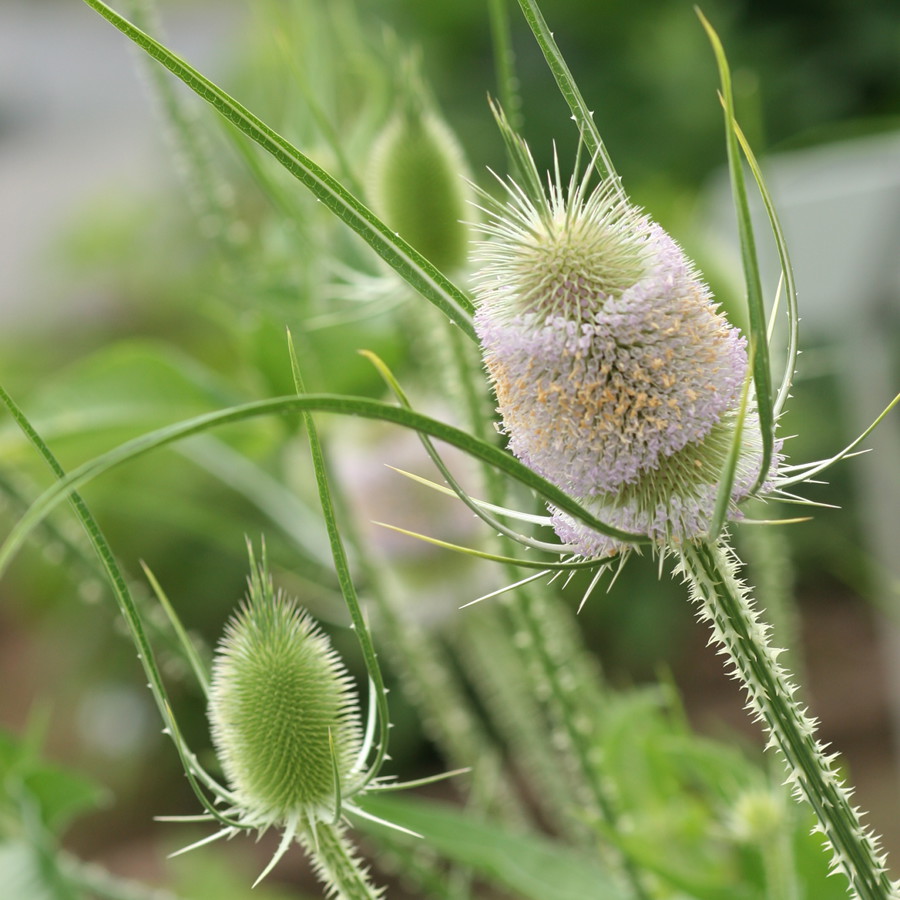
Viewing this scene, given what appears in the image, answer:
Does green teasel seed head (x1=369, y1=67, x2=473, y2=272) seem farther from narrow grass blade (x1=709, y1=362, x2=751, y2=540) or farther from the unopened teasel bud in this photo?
narrow grass blade (x1=709, y1=362, x2=751, y2=540)

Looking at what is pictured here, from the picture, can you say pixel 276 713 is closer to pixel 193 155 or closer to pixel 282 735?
pixel 282 735

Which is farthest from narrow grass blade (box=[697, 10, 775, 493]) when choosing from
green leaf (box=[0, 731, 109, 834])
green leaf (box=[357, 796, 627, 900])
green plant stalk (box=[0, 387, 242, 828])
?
green leaf (box=[0, 731, 109, 834])

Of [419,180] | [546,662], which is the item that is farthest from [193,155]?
[546,662]

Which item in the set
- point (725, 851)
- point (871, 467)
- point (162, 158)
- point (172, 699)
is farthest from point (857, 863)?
point (162, 158)

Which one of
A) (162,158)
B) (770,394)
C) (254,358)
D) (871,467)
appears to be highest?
(162,158)

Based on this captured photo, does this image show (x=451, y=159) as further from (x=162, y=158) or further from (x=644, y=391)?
(x=162, y=158)

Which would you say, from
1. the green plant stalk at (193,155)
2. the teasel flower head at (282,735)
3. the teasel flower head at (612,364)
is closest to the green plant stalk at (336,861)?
the teasel flower head at (282,735)
